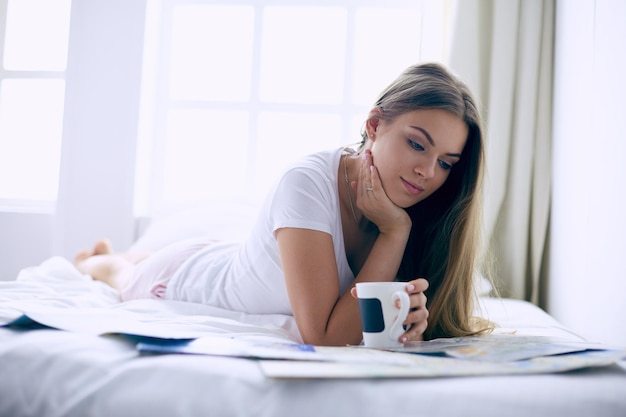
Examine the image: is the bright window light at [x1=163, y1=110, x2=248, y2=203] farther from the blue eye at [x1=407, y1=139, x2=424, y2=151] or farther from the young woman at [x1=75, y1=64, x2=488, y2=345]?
the blue eye at [x1=407, y1=139, x2=424, y2=151]

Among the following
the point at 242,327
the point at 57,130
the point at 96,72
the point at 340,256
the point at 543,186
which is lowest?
the point at 242,327

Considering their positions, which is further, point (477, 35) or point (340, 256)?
point (477, 35)

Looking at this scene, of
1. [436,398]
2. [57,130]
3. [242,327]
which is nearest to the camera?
[436,398]

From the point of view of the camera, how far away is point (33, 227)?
116 inches

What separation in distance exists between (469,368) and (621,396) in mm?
186

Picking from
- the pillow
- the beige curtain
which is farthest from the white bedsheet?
the beige curtain

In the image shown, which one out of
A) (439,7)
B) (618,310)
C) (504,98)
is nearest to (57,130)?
(439,7)

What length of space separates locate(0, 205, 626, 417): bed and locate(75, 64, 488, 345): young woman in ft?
0.68

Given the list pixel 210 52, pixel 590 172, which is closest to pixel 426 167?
pixel 590 172

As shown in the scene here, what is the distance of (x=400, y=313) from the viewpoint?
38.9 inches

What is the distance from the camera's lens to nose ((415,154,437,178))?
1224 millimetres

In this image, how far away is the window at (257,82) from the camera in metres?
3.09

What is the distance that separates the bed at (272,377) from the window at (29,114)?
239cm

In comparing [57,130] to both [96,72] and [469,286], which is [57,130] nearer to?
[96,72]
